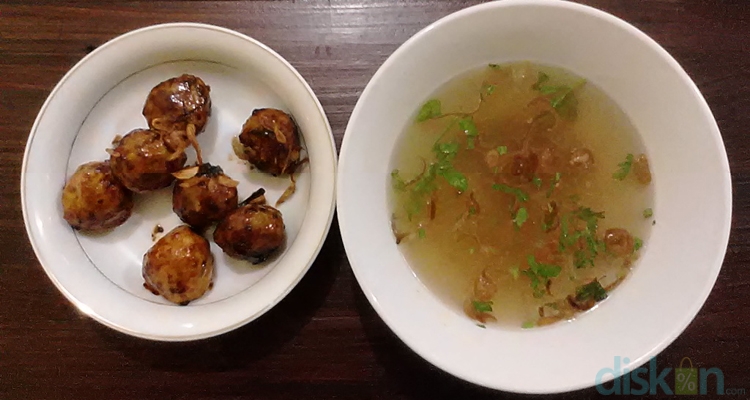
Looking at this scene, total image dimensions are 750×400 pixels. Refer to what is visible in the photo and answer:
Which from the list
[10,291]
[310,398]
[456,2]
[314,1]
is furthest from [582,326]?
[10,291]

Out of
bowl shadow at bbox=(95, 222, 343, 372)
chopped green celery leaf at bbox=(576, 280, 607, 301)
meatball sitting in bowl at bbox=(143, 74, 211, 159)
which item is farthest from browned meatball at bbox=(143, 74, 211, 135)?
chopped green celery leaf at bbox=(576, 280, 607, 301)

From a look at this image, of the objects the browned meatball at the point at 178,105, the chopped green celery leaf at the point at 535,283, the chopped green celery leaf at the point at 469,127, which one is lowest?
the chopped green celery leaf at the point at 535,283

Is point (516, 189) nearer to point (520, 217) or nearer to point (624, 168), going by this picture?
point (520, 217)

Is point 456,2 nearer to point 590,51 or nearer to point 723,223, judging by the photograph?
point 590,51

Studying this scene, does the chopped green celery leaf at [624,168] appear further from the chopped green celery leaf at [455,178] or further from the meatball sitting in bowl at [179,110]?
the meatball sitting in bowl at [179,110]

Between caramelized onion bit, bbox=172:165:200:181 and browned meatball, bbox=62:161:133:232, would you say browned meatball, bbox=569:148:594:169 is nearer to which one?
caramelized onion bit, bbox=172:165:200:181

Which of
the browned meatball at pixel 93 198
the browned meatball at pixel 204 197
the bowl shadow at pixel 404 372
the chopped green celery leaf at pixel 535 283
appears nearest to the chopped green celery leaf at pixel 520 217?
the chopped green celery leaf at pixel 535 283
